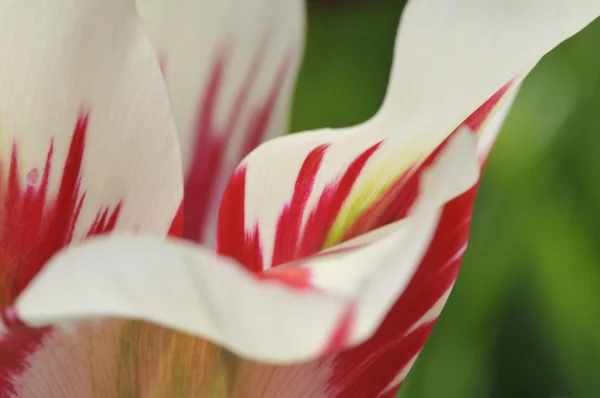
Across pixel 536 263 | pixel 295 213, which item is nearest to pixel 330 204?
pixel 295 213

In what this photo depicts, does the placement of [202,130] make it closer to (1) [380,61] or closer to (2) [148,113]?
(2) [148,113]

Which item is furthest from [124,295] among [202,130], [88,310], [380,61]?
[380,61]

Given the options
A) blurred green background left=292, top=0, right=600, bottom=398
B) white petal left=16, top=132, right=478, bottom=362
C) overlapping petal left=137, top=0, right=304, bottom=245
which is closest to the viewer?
white petal left=16, top=132, right=478, bottom=362

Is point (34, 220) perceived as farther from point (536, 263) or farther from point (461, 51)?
point (536, 263)

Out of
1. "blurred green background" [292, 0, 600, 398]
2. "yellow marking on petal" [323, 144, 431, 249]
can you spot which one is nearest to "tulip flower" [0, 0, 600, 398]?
"yellow marking on petal" [323, 144, 431, 249]

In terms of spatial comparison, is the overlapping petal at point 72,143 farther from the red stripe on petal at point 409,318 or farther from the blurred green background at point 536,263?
the blurred green background at point 536,263

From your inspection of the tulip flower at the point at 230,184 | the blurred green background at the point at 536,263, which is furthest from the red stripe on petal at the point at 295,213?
the blurred green background at the point at 536,263

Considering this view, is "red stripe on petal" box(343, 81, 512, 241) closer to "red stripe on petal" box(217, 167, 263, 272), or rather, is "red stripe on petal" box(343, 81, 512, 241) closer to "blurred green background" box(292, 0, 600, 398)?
"red stripe on petal" box(217, 167, 263, 272)
